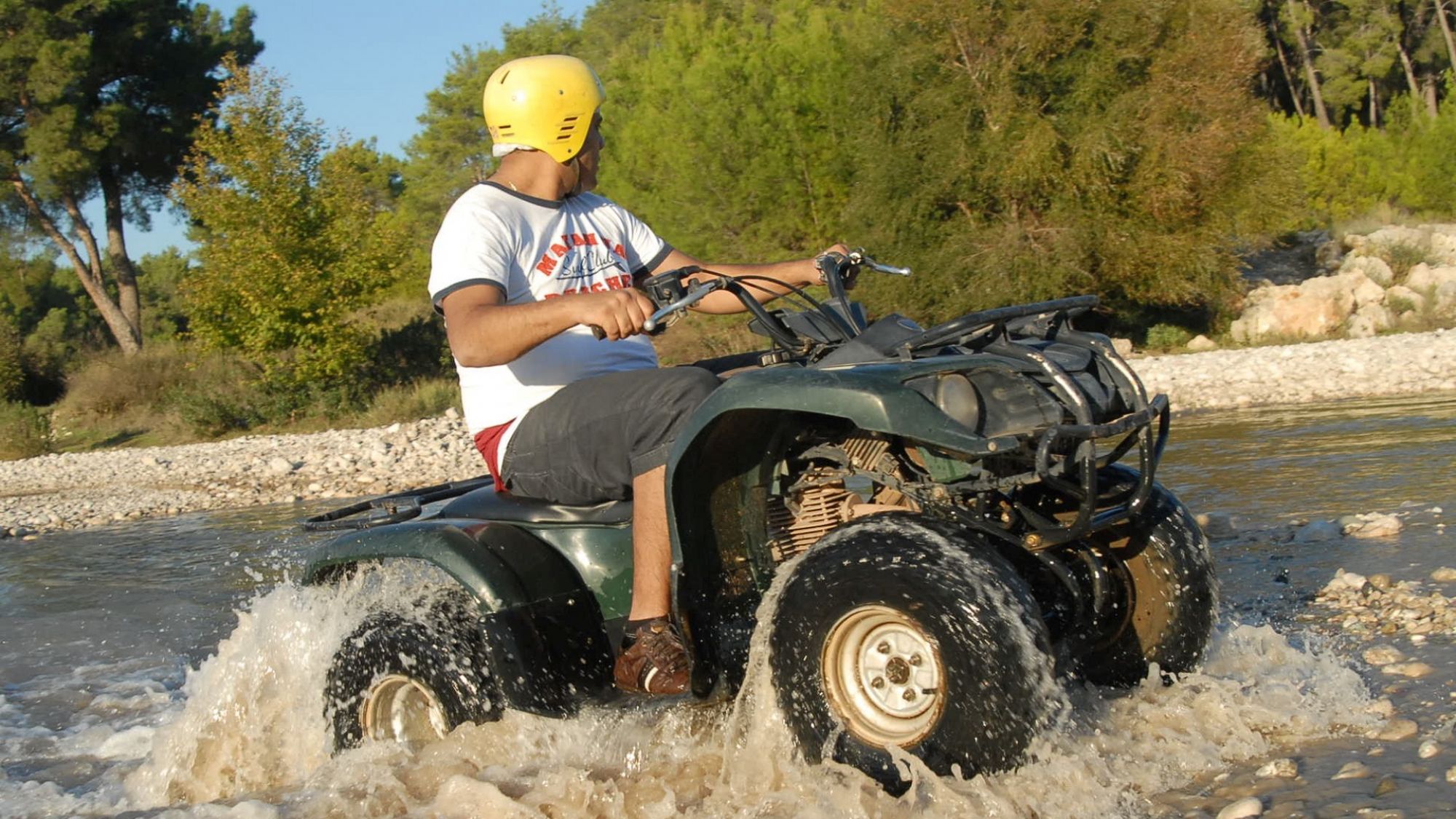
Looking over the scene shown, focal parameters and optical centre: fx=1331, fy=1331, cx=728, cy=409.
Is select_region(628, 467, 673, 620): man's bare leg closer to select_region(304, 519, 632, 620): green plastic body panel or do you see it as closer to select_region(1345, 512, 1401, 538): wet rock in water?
select_region(304, 519, 632, 620): green plastic body panel

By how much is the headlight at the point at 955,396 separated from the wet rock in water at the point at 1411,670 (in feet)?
6.91

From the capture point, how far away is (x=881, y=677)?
3.42m

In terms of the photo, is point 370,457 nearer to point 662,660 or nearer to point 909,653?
point 662,660

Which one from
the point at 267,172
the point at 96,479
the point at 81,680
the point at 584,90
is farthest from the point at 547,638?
the point at 267,172

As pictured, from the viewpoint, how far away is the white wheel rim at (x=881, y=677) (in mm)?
3342

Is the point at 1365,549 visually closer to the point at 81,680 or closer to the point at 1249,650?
the point at 1249,650

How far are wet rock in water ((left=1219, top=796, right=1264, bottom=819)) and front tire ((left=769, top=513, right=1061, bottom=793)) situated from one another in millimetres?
520

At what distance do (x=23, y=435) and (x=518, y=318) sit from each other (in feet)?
80.1

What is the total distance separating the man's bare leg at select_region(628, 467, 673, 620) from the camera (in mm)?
3846

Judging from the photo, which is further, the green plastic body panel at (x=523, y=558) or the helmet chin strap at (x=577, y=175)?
the helmet chin strap at (x=577, y=175)

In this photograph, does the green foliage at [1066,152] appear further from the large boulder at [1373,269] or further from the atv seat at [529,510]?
the atv seat at [529,510]

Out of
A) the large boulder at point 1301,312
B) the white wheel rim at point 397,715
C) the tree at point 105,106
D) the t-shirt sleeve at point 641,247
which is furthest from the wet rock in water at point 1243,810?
the tree at point 105,106

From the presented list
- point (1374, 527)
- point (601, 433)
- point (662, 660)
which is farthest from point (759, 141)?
point (662, 660)

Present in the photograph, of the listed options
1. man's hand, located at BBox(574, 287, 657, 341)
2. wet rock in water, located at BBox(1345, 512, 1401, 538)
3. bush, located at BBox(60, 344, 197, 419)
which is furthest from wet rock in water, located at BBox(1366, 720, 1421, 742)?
bush, located at BBox(60, 344, 197, 419)
